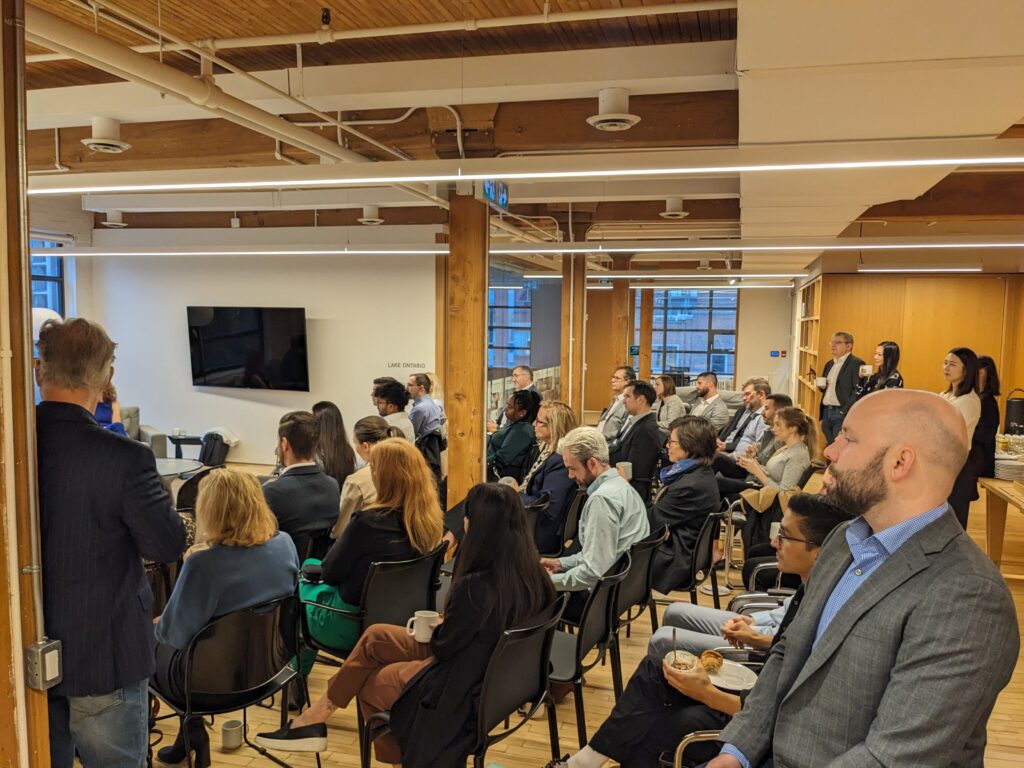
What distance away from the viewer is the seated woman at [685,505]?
4.20 m

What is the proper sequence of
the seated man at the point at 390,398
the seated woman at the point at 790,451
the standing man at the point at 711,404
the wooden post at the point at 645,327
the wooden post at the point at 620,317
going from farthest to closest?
the wooden post at the point at 645,327 < the wooden post at the point at 620,317 < the standing man at the point at 711,404 < the seated man at the point at 390,398 < the seated woman at the point at 790,451

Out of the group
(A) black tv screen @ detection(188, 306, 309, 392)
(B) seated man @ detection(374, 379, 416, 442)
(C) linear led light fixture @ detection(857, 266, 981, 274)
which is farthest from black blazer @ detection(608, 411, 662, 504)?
(C) linear led light fixture @ detection(857, 266, 981, 274)

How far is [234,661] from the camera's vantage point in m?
2.76

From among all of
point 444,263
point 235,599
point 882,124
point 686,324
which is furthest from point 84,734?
point 686,324

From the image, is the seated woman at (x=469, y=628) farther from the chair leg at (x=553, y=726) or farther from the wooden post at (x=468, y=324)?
the wooden post at (x=468, y=324)

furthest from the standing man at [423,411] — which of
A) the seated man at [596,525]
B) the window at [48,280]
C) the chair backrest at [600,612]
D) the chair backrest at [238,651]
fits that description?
the window at [48,280]

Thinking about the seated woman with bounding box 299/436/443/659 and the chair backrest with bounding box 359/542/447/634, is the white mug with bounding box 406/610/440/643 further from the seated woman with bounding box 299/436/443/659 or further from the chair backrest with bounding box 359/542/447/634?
the seated woman with bounding box 299/436/443/659

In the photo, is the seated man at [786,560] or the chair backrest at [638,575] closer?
the seated man at [786,560]

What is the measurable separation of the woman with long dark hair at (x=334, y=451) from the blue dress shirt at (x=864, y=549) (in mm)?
3410

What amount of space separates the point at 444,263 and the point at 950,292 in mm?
7196

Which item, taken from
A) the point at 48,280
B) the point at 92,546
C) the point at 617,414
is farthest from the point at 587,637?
the point at 48,280

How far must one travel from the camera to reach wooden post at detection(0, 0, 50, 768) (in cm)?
163

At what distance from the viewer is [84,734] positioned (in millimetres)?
2006

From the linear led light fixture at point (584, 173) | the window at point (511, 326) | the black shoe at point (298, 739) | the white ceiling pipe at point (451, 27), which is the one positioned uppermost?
the white ceiling pipe at point (451, 27)
